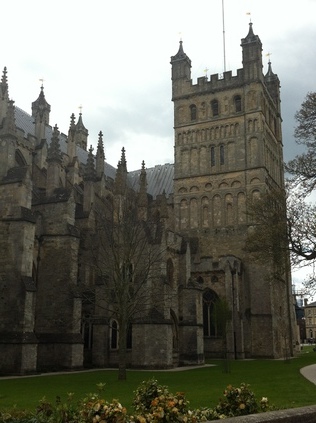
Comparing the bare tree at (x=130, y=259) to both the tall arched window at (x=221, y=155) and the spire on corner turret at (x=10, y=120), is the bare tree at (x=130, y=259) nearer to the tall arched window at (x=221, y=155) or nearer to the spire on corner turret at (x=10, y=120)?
the spire on corner turret at (x=10, y=120)

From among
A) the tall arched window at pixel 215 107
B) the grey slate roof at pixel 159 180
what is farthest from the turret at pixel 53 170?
the grey slate roof at pixel 159 180

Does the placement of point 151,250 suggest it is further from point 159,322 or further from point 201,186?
point 201,186

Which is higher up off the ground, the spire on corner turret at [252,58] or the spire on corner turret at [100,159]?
the spire on corner turret at [252,58]

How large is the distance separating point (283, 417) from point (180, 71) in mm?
47847

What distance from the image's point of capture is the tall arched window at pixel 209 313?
3958cm

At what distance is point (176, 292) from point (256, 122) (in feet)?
68.6

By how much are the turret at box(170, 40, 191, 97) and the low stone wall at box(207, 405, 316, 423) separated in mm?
46208


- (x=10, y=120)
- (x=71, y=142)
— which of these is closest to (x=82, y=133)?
(x=71, y=142)

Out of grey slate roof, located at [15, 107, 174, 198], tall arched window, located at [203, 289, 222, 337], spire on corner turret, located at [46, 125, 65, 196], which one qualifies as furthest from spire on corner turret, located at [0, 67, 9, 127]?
tall arched window, located at [203, 289, 222, 337]

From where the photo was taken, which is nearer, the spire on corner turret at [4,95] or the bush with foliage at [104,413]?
the bush with foliage at [104,413]

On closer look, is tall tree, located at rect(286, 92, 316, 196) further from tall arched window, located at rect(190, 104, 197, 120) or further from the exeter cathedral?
tall arched window, located at rect(190, 104, 197, 120)

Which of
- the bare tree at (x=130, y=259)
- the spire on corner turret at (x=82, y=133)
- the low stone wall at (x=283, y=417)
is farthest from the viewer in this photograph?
the spire on corner turret at (x=82, y=133)

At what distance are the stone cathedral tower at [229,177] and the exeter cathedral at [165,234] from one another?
10cm

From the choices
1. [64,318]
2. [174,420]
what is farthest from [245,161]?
[174,420]
